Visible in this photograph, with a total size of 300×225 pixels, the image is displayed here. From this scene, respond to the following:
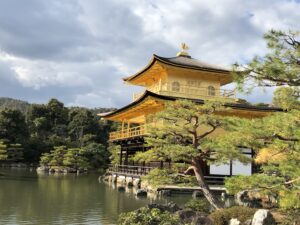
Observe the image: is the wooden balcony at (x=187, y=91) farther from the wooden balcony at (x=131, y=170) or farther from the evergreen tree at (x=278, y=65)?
the evergreen tree at (x=278, y=65)

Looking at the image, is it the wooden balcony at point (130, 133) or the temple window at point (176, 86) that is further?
the temple window at point (176, 86)

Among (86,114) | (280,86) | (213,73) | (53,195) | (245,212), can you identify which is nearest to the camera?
(280,86)

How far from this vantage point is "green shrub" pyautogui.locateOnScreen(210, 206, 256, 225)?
9469 mm

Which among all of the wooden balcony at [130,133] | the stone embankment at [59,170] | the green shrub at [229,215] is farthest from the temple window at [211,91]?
the stone embankment at [59,170]

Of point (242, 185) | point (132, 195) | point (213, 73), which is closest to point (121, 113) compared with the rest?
point (213, 73)

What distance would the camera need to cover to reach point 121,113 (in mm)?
26297

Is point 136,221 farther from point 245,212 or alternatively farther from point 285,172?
point 285,172

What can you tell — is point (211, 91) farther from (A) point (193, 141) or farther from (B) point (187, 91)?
(A) point (193, 141)

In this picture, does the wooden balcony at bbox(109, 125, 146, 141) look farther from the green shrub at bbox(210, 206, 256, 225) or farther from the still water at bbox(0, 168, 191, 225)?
the green shrub at bbox(210, 206, 256, 225)

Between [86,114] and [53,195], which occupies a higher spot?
[86,114]

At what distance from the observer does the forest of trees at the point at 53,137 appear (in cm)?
3722

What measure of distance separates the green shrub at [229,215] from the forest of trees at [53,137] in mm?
Result: 24103

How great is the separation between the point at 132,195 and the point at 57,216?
691cm

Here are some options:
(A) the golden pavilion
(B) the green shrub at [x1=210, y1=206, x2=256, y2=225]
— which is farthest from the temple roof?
(B) the green shrub at [x1=210, y1=206, x2=256, y2=225]
